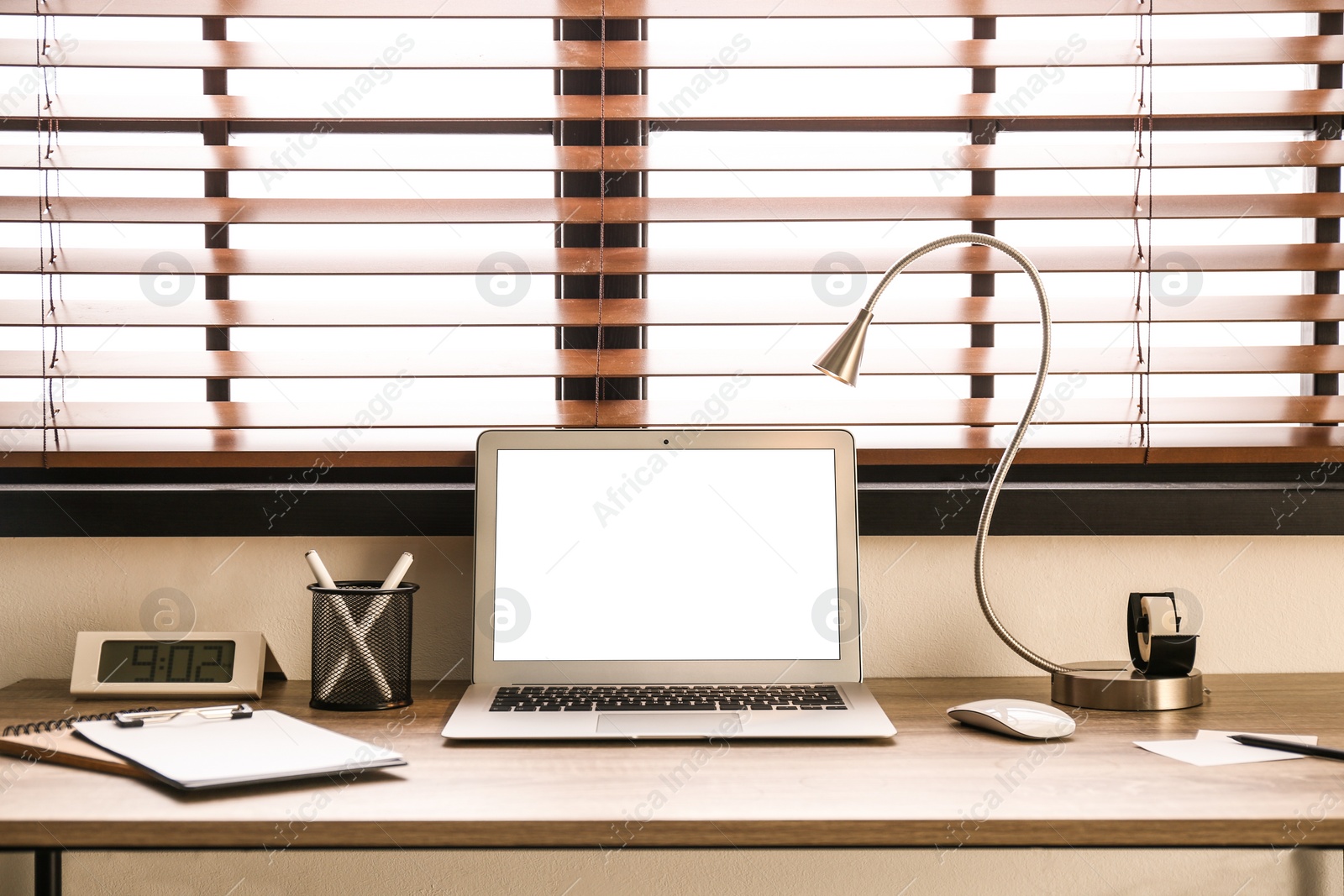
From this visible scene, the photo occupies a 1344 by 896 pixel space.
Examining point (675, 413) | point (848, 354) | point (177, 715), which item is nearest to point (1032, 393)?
point (848, 354)

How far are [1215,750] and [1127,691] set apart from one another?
160mm

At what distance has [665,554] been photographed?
1.15 metres

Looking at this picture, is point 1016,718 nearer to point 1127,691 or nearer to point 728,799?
point 1127,691

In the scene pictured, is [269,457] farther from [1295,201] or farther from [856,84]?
[1295,201]

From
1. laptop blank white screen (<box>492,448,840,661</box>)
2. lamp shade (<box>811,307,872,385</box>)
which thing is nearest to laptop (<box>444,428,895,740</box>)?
laptop blank white screen (<box>492,448,840,661</box>)

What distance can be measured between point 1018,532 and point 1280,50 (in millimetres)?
732

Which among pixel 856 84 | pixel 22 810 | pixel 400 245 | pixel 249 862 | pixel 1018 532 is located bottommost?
pixel 249 862

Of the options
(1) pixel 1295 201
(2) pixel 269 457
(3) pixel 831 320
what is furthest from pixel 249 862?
(1) pixel 1295 201

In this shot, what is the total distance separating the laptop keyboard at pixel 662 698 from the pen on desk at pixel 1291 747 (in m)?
0.38

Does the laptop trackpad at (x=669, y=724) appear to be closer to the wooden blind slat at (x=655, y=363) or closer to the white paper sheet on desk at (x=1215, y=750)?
the white paper sheet on desk at (x=1215, y=750)

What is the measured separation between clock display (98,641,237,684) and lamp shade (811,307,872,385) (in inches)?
29.9

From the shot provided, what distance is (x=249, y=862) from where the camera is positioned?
4.27 ft

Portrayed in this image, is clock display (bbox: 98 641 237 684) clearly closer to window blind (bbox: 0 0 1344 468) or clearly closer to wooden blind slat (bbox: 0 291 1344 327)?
window blind (bbox: 0 0 1344 468)

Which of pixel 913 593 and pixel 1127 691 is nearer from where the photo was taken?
pixel 1127 691
